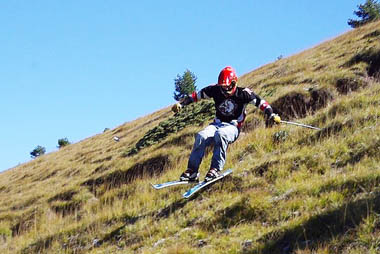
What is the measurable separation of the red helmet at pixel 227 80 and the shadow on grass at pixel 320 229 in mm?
4010

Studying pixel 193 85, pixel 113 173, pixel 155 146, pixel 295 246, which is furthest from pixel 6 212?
pixel 193 85

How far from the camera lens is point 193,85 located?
6097 cm

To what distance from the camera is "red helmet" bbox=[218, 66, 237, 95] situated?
9.55 m

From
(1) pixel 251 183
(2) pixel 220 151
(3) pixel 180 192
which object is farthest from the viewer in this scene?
(3) pixel 180 192

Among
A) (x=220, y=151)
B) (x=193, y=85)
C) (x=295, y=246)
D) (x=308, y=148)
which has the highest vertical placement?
(x=193, y=85)

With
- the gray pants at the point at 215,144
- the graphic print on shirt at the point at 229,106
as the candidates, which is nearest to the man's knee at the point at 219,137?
the gray pants at the point at 215,144

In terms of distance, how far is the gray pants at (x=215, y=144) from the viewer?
9000mm

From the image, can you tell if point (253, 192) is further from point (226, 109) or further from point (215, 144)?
point (226, 109)

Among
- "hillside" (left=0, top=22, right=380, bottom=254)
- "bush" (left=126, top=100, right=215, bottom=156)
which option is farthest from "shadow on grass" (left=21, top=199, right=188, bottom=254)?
"bush" (left=126, top=100, right=215, bottom=156)

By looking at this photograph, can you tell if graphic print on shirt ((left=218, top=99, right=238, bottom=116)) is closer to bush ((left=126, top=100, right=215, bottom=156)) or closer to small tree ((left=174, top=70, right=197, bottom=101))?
bush ((left=126, top=100, right=215, bottom=156))

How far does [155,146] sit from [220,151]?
6010 mm

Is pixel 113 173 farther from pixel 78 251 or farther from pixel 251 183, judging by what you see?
pixel 251 183

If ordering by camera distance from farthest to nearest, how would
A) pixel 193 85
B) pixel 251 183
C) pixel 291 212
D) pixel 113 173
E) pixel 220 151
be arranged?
pixel 193 85
pixel 113 173
pixel 220 151
pixel 251 183
pixel 291 212

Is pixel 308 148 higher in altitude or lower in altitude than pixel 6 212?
lower
